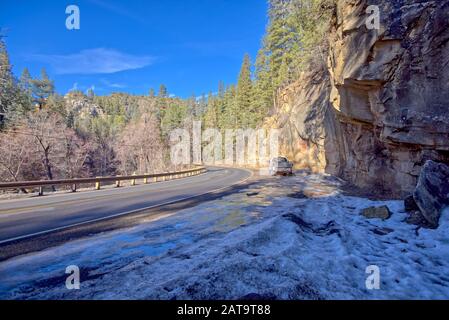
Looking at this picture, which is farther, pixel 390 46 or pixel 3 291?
pixel 390 46

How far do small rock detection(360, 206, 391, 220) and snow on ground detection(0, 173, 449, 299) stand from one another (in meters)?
0.19

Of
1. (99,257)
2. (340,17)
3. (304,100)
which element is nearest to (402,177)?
(340,17)

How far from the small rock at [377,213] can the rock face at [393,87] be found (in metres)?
2.55

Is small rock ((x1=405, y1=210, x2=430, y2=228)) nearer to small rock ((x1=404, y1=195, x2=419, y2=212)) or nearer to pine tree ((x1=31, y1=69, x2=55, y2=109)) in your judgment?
small rock ((x1=404, y1=195, x2=419, y2=212))

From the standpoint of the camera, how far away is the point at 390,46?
910 cm

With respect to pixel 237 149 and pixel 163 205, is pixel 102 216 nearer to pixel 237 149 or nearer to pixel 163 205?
pixel 163 205

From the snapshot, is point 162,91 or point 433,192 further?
point 162,91

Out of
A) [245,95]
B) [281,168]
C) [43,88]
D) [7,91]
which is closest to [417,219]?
[281,168]

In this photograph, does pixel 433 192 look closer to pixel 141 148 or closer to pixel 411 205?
pixel 411 205

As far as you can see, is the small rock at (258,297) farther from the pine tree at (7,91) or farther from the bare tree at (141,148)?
the bare tree at (141,148)

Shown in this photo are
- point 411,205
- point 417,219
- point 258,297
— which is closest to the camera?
point 258,297

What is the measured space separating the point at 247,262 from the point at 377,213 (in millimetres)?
5363

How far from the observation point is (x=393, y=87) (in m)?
9.11

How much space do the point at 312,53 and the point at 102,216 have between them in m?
19.1
